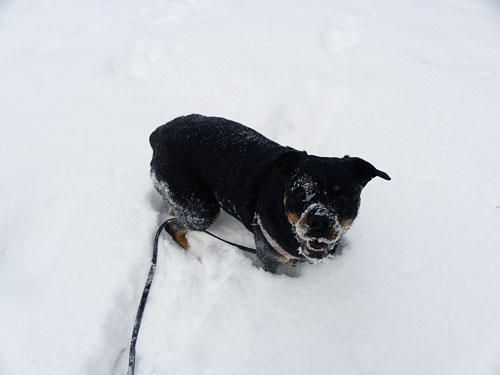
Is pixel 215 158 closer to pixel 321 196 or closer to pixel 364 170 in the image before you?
pixel 321 196

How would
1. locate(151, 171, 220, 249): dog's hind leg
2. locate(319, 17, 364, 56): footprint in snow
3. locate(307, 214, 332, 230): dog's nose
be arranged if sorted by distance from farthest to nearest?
locate(319, 17, 364, 56): footprint in snow
locate(151, 171, 220, 249): dog's hind leg
locate(307, 214, 332, 230): dog's nose

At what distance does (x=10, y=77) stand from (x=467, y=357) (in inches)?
239

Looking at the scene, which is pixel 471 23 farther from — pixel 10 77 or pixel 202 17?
pixel 10 77

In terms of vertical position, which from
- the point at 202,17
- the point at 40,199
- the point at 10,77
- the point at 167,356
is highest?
the point at 202,17

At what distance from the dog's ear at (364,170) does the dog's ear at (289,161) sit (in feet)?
1.07

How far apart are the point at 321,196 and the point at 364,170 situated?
0.40 m

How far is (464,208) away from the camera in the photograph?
2.79 metres

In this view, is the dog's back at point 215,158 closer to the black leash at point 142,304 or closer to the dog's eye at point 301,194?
the dog's eye at point 301,194

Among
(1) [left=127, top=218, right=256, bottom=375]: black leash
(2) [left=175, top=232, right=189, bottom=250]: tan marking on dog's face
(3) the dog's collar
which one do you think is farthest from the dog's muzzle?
(2) [left=175, top=232, right=189, bottom=250]: tan marking on dog's face

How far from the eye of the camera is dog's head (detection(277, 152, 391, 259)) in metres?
1.86

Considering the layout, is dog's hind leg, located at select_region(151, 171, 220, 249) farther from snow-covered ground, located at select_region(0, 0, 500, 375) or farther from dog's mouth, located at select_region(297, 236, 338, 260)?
dog's mouth, located at select_region(297, 236, 338, 260)

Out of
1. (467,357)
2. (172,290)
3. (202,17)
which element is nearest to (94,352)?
(172,290)

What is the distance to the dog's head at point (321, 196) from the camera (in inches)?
73.2

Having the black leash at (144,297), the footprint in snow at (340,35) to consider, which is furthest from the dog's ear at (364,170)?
the footprint in snow at (340,35)
